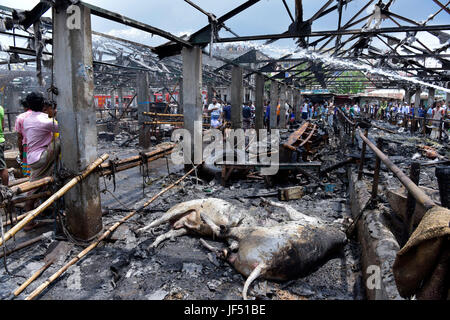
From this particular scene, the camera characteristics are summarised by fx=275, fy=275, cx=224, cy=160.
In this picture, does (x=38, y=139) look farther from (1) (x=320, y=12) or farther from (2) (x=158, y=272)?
(1) (x=320, y=12)

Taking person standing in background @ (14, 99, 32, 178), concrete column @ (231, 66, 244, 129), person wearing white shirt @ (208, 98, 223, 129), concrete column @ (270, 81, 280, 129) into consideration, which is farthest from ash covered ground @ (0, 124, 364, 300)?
concrete column @ (270, 81, 280, 129)

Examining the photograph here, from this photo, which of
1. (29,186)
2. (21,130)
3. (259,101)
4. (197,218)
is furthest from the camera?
(259,101)

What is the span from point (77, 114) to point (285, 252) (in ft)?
10.8

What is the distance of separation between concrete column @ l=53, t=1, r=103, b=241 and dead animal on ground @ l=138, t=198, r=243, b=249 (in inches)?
34.7

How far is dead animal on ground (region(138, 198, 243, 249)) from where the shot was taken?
160 inches

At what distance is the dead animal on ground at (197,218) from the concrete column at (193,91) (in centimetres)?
351

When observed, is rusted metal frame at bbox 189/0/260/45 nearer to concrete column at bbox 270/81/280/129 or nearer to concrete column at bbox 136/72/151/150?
concrete column at bbox 136/72/151/150

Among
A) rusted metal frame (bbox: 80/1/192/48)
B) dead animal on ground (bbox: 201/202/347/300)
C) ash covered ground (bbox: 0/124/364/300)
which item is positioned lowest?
ash covered ground (bbox: 0/124/364/300)

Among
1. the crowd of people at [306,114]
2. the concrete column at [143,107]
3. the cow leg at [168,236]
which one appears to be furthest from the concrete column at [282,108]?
the cow leg at [168,236]

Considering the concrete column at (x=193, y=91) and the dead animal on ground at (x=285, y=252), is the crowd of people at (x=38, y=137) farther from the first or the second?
the concrete column at (x=193, y=91)

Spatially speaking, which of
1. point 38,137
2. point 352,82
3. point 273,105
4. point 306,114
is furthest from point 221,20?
point 352,82

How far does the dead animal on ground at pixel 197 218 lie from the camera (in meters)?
4.07

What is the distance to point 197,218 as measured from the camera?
4230mm
